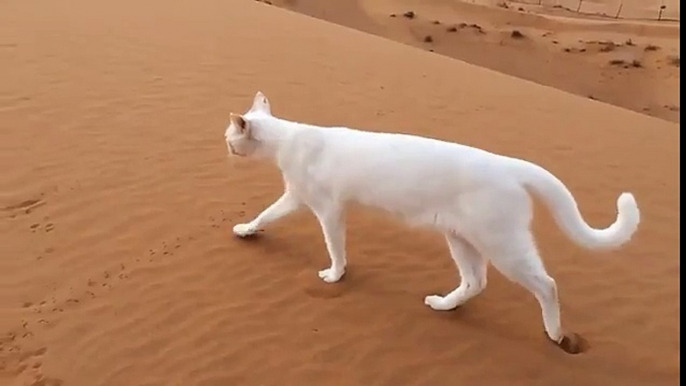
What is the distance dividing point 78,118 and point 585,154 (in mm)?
5197

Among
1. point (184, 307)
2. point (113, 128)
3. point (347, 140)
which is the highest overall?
point (347, 140)

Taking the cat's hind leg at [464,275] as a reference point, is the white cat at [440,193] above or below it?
above

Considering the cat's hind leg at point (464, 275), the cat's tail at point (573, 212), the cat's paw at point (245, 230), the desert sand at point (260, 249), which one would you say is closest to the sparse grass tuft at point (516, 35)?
the desert sand at point (260, 249)

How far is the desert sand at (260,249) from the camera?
4.67m

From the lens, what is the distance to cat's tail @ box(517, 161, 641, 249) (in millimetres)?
4172

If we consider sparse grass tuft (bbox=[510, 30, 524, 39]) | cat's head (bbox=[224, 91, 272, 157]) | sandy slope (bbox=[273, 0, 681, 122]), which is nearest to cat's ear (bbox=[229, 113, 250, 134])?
cat's head (bbox=[224, 91, 272, 157])

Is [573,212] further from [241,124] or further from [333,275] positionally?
[241,124]

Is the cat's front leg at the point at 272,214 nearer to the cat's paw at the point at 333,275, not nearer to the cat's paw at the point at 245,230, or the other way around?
the cat's paw at the point at 245,230

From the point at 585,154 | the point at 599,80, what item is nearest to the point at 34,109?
the point at 585,154

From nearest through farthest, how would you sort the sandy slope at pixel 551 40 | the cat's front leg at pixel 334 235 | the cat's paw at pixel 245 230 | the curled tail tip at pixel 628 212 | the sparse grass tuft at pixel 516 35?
the curled tail tip at pixel 628 212
the cat's front leg at pixel 334 235
the cat's paw at pixel 245 230
the sandy slope at pixel 551 40
the sparse grass tuft at pixel 516 35

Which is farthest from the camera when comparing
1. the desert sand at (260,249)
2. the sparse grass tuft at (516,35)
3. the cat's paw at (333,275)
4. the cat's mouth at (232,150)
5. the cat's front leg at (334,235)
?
the sparse grass tuft at (516,35)

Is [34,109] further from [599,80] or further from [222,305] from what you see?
[599,80]

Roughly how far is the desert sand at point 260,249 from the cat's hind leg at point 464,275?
114 mm

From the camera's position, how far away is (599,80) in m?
13.5
